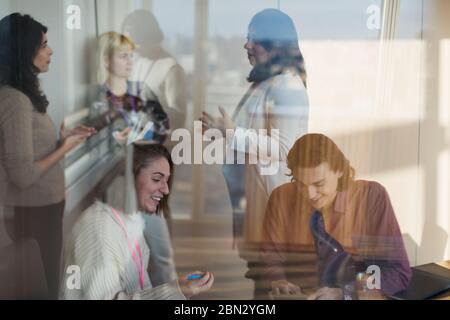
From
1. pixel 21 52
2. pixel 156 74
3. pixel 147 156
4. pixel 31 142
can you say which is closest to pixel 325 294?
pixel 147 156

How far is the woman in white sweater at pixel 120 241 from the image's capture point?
1389 mm

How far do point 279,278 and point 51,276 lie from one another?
580mm

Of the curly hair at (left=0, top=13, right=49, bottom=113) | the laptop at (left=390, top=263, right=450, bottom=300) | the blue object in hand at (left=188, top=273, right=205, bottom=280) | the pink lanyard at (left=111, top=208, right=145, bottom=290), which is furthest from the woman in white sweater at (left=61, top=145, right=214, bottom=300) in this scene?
the laptop at (left=390, top=263, right=450, bottom=300)

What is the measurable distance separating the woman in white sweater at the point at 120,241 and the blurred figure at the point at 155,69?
8cm

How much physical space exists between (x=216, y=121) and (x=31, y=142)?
455mm

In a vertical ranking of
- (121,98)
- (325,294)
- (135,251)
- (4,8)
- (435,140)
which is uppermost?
(4,8)

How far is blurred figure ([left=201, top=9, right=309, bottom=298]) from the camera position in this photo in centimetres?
137

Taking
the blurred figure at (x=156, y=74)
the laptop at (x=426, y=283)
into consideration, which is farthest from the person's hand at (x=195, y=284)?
the laptop at (x=426, y=283)

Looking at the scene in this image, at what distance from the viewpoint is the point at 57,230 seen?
1.40 meters

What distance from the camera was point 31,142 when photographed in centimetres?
137

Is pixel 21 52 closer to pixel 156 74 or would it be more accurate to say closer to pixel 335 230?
pixel 156 74

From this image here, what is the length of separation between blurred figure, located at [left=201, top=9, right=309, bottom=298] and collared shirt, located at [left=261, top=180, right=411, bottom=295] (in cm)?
4

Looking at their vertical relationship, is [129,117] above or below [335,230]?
above
